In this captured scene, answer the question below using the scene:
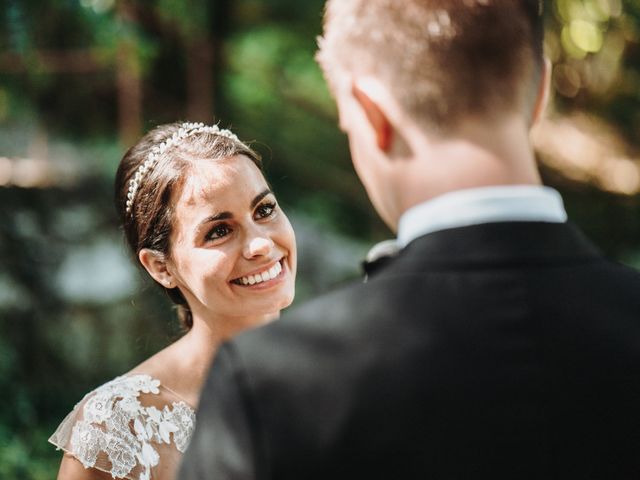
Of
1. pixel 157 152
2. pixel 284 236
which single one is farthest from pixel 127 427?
pixel 157 152

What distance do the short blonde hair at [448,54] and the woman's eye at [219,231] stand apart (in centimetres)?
153

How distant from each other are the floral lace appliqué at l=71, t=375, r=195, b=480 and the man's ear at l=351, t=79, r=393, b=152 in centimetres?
182

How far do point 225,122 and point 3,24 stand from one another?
6.83 ft

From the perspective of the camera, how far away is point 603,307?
1209 millimetres

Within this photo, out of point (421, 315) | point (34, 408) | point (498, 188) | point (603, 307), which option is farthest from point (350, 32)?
point (34, 408)

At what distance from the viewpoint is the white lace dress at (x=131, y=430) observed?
265 cm

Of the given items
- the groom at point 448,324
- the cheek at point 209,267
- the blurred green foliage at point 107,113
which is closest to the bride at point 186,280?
the cheek at point 209,267

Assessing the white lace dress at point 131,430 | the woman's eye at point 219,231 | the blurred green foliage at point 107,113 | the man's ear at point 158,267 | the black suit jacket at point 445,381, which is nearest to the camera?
the black suit jacket at point 445,381

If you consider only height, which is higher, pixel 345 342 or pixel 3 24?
pixel 3 24

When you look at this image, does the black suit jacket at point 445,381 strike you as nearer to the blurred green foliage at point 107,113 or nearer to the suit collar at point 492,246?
the suit collar at point 492,246

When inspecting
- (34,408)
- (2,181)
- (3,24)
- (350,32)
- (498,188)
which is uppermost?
(3,24)

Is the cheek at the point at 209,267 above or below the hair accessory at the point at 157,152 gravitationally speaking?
below

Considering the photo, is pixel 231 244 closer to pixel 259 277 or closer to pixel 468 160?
pixel 259 277

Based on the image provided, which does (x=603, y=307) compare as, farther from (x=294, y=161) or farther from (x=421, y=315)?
(x=294, y=161)
